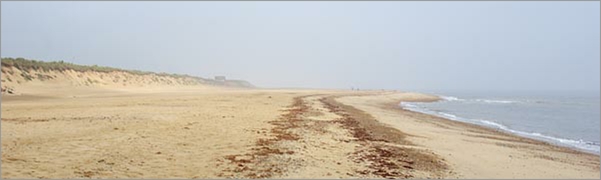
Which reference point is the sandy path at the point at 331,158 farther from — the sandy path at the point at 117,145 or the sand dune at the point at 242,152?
the sandy path at the point at 117,145

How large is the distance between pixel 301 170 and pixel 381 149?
161 inches

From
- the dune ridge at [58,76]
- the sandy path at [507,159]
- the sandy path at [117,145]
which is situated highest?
the dune ridge at [58,76]

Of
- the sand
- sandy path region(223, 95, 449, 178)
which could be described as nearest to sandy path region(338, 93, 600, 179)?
the sand

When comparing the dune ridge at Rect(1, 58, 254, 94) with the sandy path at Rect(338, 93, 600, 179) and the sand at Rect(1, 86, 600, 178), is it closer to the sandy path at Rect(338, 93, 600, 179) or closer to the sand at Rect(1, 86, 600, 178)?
the sand at Rect(1, 86, 600, 178)

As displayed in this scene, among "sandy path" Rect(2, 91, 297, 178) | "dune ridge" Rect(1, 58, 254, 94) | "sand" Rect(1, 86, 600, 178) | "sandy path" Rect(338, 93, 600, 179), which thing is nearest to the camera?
"sandy path" Rect(2, 91, 297, 178)

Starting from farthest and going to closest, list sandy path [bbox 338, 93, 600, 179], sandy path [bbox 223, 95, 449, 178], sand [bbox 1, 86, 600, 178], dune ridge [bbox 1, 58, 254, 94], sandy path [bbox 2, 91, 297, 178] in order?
dune ridge [bbox 1, 58, 254, 94]
sandy path [bbox 338, 93, 600, 179]
sandy path [bbox 223, 95, 449, 178]
sand [bbox 1, 86, 600, 178]
sandy path [bbox 2, 91, 297, 178]

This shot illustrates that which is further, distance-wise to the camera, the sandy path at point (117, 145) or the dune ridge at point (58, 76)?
the dune ridge at point (58, 76)

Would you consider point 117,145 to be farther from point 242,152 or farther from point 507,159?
point 507,159

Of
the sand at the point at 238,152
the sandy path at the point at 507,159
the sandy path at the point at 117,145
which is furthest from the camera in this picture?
the sandy path at the point at 507,159

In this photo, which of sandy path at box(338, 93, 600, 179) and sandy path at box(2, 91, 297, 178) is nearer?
sandy path at box(2, 91, 297, 178)

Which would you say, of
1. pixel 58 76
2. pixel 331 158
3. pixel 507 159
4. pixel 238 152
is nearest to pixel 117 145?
pixel 238 152

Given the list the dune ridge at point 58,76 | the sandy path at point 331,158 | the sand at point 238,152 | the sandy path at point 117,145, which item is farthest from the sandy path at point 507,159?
the dune ridge at point 58,76

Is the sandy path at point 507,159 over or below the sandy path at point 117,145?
below

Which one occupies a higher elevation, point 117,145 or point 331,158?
point 117,145
